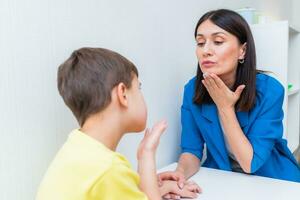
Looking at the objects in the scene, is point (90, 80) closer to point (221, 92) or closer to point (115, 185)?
point (115, 185)

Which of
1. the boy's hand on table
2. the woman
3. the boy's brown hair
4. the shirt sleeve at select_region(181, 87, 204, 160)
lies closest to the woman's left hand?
the woman

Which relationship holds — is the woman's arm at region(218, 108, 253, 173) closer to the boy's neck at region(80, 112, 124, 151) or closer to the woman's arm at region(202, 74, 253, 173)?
the woman's arm at region(202, 74, 253, 173)

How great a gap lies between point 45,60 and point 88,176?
31 centimetres

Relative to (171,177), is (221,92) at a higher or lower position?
higher

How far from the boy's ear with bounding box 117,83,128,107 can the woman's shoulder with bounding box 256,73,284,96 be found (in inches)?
21.7

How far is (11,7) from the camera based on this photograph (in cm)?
62

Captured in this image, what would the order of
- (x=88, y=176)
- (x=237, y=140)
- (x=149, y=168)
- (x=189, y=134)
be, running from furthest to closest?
(x=189, y=134)
(x=237, y=140)
(x=149, y=168)
(x=88, y=176)

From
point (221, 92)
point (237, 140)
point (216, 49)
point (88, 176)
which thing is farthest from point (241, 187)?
point (88, 176)

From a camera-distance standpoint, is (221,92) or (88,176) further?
(221,92)

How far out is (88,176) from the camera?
1.65 ft

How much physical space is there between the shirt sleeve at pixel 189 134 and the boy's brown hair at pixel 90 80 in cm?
52

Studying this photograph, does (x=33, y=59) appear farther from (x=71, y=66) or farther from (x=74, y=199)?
(x=74, y=199)

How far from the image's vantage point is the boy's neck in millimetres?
592

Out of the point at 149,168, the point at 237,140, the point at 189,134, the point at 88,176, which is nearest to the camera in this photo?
the point at 88,176
